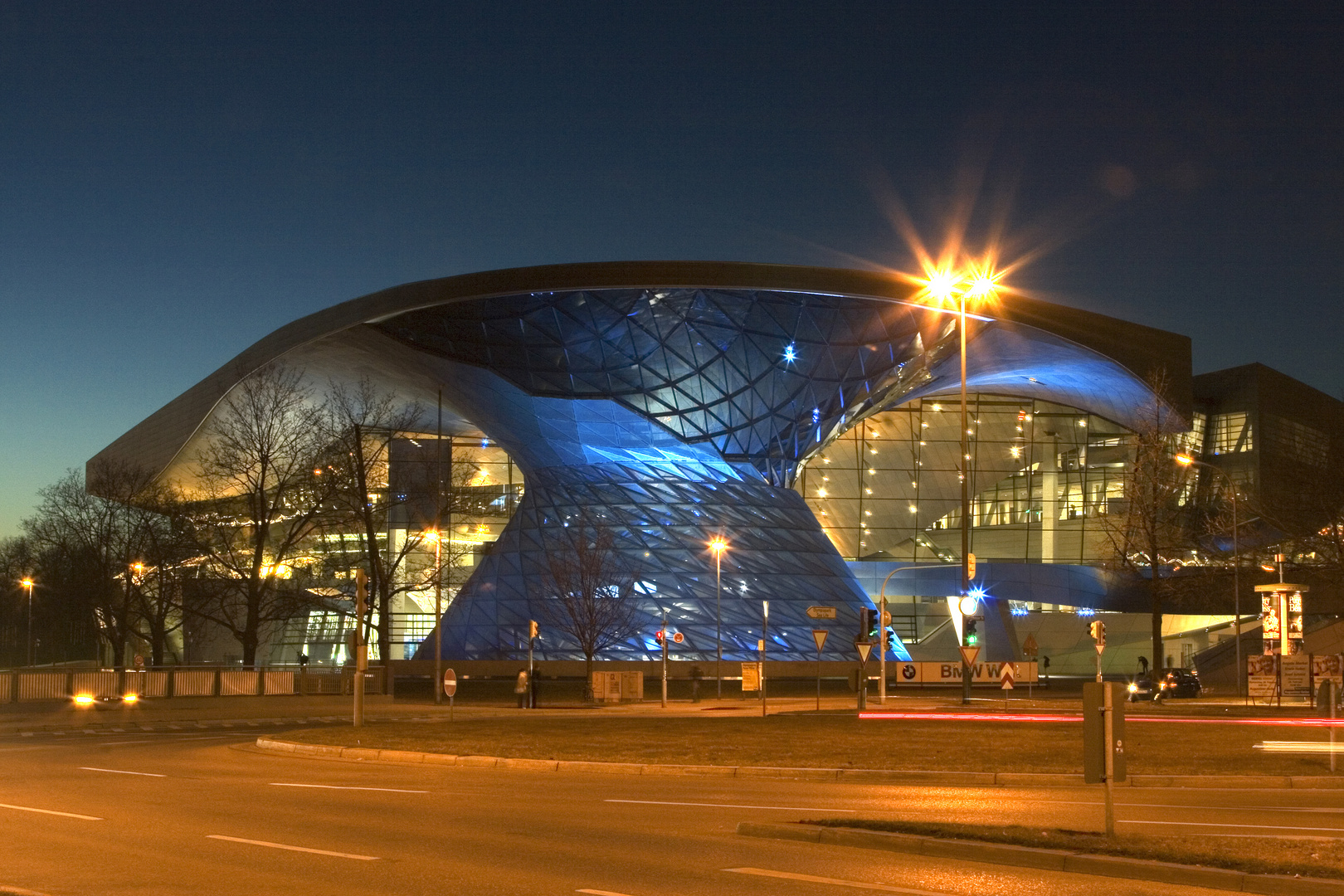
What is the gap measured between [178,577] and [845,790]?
4092 cm

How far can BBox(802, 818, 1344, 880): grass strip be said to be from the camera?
9.57m

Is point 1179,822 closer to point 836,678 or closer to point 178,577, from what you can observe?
point 836,678

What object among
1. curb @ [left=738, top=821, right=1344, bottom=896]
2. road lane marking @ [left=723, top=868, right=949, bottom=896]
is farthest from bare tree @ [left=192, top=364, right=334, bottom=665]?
road lane marking @ [left=723, top=868, right=949, bottom=896]

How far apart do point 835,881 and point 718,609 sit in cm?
3935

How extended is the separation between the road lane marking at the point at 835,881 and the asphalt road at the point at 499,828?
32 mm

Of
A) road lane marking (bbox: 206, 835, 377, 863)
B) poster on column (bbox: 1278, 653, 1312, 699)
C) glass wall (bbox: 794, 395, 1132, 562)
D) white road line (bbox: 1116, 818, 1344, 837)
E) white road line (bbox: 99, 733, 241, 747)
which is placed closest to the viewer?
road lane marking (bbox: 206, 835, 377, 863)

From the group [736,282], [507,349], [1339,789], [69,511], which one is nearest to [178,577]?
[507,349]

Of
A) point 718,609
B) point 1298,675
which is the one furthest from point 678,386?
point 1298,675

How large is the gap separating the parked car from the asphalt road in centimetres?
2981

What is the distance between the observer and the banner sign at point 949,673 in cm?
3934

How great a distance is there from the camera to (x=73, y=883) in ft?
32.5

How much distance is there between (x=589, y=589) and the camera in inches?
2002

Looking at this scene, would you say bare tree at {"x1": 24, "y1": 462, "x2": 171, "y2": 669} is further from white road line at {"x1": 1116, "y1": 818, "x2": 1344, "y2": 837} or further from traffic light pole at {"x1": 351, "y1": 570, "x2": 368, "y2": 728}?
white road line at {"x1": 1116, "y1": 818, "x2": 1344, "y2": 837}

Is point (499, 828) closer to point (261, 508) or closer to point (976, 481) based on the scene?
point (261, 508)
